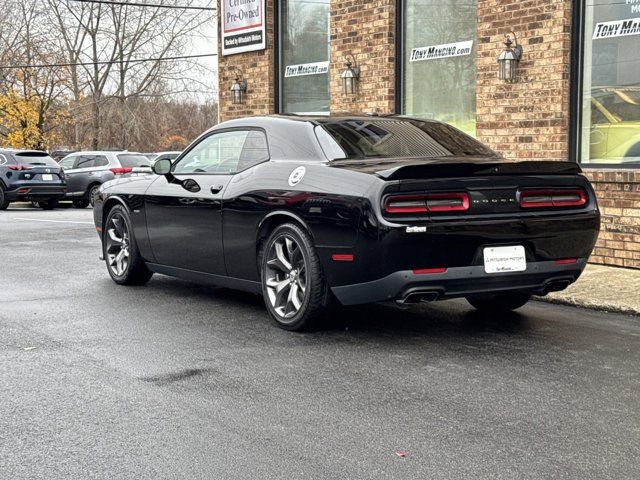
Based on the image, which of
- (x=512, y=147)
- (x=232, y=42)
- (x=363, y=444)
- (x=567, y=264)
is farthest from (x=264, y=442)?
(x=232, y=42)

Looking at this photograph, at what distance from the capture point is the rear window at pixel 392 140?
6562 millimetres

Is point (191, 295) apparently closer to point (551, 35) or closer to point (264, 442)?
point (264, 442)

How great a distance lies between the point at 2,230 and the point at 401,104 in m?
7.60

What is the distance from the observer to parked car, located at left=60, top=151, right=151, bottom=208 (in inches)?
974

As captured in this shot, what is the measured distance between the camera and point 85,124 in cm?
5184

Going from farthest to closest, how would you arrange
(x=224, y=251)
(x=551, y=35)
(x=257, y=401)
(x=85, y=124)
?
(x=85, y=124), (x=551, y=35), (x=224, y=251), (x=257, y=401)

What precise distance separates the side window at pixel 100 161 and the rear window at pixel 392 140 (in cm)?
1892

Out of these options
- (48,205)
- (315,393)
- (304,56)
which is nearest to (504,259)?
(315,393)

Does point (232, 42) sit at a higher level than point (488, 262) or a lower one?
higher

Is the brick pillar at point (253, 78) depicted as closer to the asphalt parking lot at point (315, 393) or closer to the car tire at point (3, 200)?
the asphalt parking lot at point (315, 393)

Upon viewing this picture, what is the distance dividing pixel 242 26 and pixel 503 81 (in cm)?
614

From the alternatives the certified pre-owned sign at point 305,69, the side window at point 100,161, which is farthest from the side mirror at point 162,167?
the side window at point 100,161

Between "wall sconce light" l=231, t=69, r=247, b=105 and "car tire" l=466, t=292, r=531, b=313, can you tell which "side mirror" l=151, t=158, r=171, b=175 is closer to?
"car tire" l=466, t=292, r=531, b=313

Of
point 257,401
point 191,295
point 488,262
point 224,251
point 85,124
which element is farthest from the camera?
point 85,124
